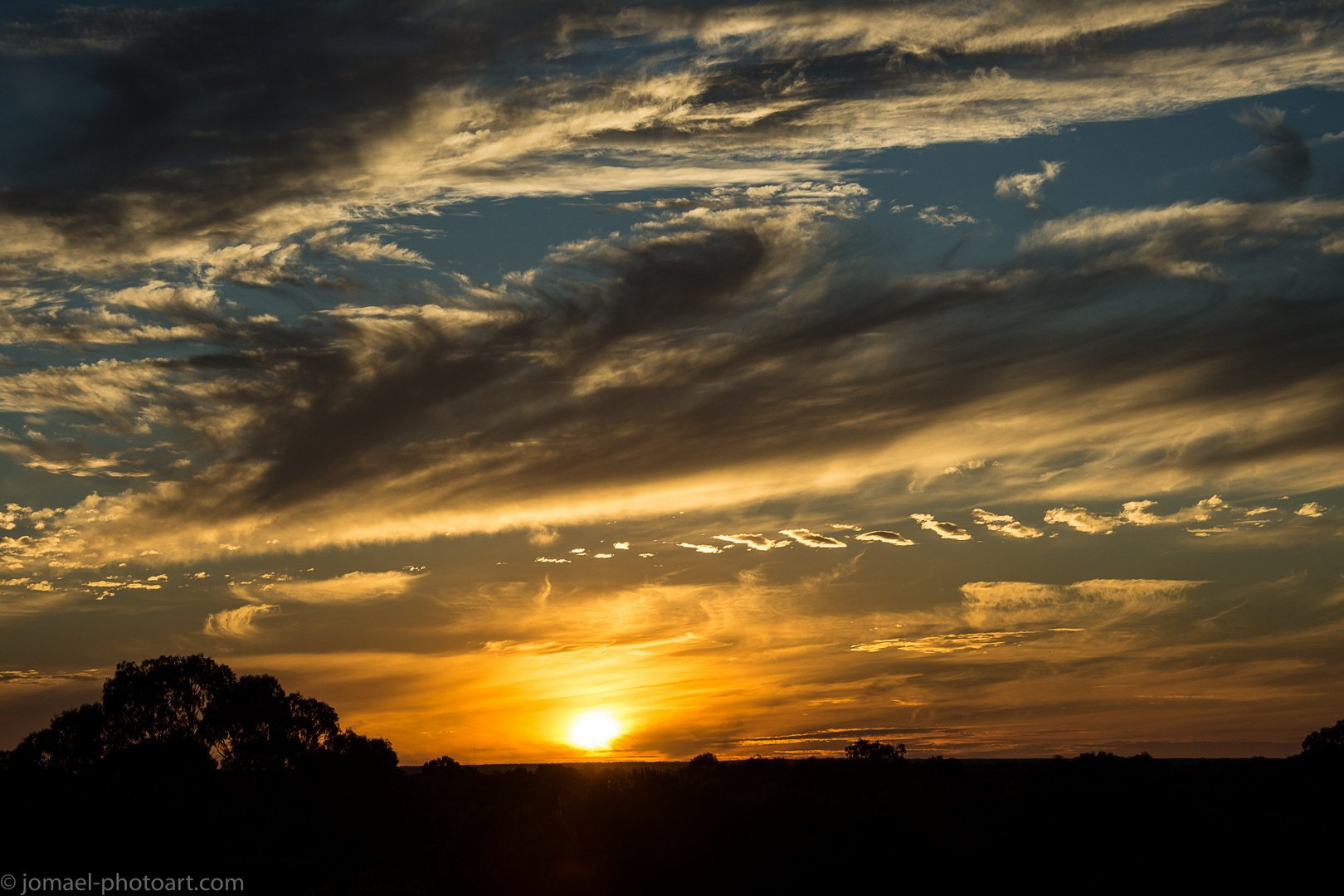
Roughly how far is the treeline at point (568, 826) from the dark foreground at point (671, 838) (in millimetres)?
109

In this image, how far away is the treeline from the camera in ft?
147

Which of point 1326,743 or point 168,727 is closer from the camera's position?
point 168,727

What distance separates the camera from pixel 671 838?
49188 millimetres

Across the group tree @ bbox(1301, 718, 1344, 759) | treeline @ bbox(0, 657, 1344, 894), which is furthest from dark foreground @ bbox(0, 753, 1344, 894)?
tree @ bbox(1301, 718, 1344, 759)

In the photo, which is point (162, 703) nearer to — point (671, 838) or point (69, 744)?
point (69, 744)

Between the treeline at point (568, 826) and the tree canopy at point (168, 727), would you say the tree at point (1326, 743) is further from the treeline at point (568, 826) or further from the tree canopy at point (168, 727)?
the tree canopy at point (168, 727)

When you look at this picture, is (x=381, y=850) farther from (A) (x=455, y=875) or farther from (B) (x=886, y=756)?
(B) (x=886, y=756)

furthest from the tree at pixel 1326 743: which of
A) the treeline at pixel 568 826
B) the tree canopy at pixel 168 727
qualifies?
the tree canopy at pixel 168 727

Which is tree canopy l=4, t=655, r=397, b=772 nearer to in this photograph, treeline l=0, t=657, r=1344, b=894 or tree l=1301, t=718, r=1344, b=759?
Result: treeline l=0, t=657, r=1344, b=894

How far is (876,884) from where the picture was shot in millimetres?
44312

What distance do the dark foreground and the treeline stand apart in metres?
0.11

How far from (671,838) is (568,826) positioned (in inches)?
232

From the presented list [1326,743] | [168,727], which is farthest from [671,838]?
[1326,743]

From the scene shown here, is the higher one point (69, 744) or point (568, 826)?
point (69, 744)
